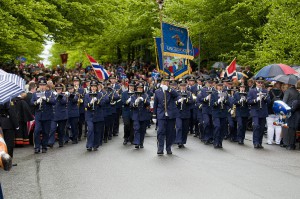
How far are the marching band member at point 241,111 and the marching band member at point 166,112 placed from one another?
254cm

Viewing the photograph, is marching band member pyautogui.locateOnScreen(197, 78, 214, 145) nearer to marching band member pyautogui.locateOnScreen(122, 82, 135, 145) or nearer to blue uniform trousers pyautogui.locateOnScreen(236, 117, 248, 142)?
blue uniform trousers pyautogui.locateOnScreen(236, 117, 248, 142)

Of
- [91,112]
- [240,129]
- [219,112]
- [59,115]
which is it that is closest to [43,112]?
[59,115]

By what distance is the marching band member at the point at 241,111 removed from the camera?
632 inches

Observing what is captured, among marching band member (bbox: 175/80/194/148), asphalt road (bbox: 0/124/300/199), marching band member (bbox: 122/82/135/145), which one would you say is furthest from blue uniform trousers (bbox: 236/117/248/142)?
marching band member (bbox: 122/82/135/145)

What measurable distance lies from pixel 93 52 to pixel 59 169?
44.7 m

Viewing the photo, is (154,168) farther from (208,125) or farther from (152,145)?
(208,125)

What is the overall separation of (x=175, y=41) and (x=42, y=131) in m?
4.92

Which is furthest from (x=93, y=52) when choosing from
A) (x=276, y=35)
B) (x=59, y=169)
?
(x=59, y=169)

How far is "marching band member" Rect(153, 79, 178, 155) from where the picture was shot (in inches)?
548

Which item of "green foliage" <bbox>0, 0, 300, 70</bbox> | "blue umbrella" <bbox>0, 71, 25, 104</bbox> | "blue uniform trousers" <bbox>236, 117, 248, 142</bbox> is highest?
"green foliage" <bbox>0, 0, 300, 70</bbox>

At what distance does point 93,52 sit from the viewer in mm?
55500

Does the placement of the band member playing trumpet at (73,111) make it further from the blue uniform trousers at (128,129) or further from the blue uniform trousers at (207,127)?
the blue uniform trousers at (207,127)

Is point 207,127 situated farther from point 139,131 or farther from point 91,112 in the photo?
point 91,112

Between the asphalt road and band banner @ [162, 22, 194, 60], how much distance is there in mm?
3133
